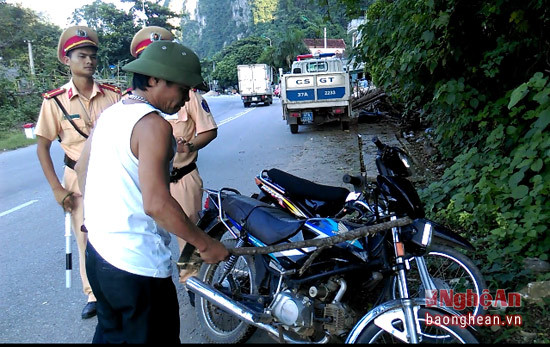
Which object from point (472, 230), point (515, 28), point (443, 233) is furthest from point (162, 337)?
point (515, 28)

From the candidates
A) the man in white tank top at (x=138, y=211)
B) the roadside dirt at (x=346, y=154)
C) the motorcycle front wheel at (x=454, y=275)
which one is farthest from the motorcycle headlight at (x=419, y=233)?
the roadside dirt at (x=346, y=154)

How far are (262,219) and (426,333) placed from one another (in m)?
1.06

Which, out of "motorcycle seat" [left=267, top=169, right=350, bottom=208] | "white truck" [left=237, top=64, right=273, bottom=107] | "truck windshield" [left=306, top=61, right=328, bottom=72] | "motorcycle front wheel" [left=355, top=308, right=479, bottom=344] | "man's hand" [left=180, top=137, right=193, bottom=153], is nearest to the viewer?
"motorcycle front wheel" [left=355, top=308, right=479, bottom=344]

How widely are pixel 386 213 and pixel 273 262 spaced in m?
0.73

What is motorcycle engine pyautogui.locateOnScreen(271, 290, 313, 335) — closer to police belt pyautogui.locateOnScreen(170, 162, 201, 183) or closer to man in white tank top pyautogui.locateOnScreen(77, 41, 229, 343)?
man in white tank top pyautogui.locateOnScreen(77, 41, 229, 343)

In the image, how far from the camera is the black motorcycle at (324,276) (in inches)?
80.0

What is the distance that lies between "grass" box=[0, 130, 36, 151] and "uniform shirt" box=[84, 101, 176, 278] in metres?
13.3

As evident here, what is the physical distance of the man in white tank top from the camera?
163 cm

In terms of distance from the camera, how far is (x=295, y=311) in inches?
89.0

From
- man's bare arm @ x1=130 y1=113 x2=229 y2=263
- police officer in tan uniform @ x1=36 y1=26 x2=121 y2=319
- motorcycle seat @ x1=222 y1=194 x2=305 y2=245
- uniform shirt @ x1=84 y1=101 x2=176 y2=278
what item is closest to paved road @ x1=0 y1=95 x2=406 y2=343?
police officer in tan uniform @ x1=36 y1=26 x2=121 y2=319

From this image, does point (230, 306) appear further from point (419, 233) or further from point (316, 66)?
point (316, 66)

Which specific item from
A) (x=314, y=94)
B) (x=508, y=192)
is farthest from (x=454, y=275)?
(x=314, y=94)

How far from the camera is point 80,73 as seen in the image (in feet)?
10.0

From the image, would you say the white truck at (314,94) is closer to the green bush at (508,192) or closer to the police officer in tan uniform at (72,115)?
the green bush at (508,192)
